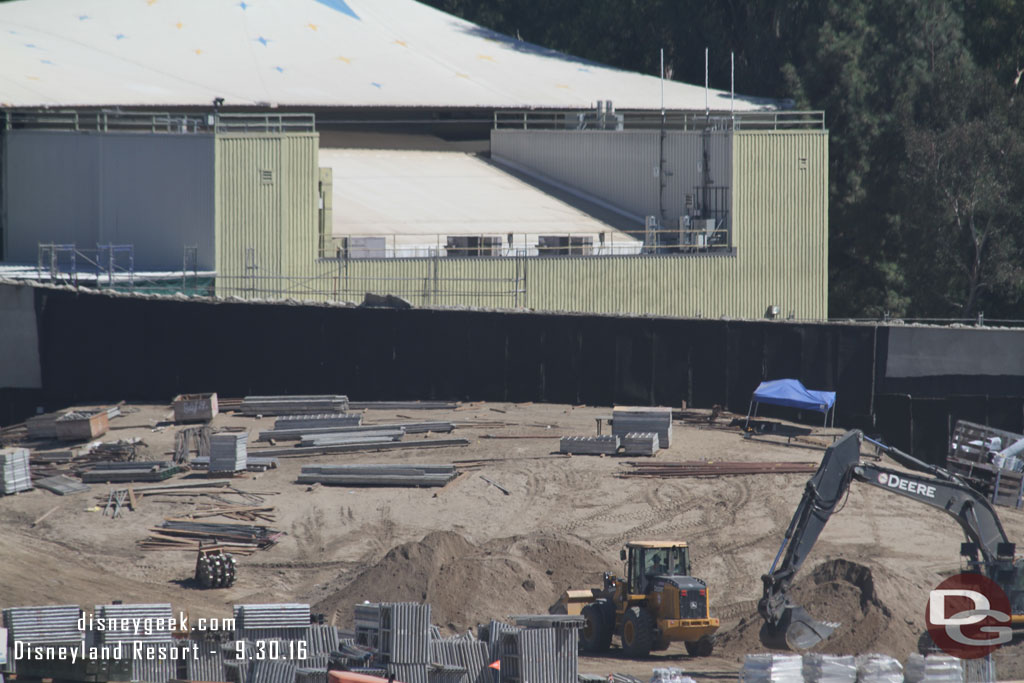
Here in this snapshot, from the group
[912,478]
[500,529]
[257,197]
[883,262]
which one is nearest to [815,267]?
[883,262]

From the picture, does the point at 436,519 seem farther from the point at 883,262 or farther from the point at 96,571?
the point at 883,262

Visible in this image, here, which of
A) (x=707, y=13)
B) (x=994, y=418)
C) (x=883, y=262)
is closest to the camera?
(x=994, y=418)

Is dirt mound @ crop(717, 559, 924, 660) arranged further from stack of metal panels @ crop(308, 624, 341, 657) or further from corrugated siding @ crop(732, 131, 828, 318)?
corrugated siding @ crop(732, 131, 828, 318)

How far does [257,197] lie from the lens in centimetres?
4600

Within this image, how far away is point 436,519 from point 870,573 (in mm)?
9909

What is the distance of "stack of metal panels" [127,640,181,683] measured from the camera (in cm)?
1981

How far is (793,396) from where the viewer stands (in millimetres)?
36219

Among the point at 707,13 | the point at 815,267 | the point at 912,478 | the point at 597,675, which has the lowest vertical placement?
the point at 597,675

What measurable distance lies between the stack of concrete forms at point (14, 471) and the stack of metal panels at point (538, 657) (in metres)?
16.3

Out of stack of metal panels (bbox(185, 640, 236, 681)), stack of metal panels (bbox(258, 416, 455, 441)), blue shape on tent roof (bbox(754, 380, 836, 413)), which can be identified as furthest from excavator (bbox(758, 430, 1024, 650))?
stack of metal panels (bbox(258, 416, 455, 441))

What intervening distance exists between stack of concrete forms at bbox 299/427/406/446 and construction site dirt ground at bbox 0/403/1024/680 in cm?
63

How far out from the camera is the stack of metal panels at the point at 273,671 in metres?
19.3

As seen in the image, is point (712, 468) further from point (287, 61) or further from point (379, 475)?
point (287, 61)

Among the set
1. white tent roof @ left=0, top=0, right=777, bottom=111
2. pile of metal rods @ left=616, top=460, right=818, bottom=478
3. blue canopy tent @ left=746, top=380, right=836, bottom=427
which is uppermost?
white tent roof @ left=0, top=0, right=777, bottom=111
